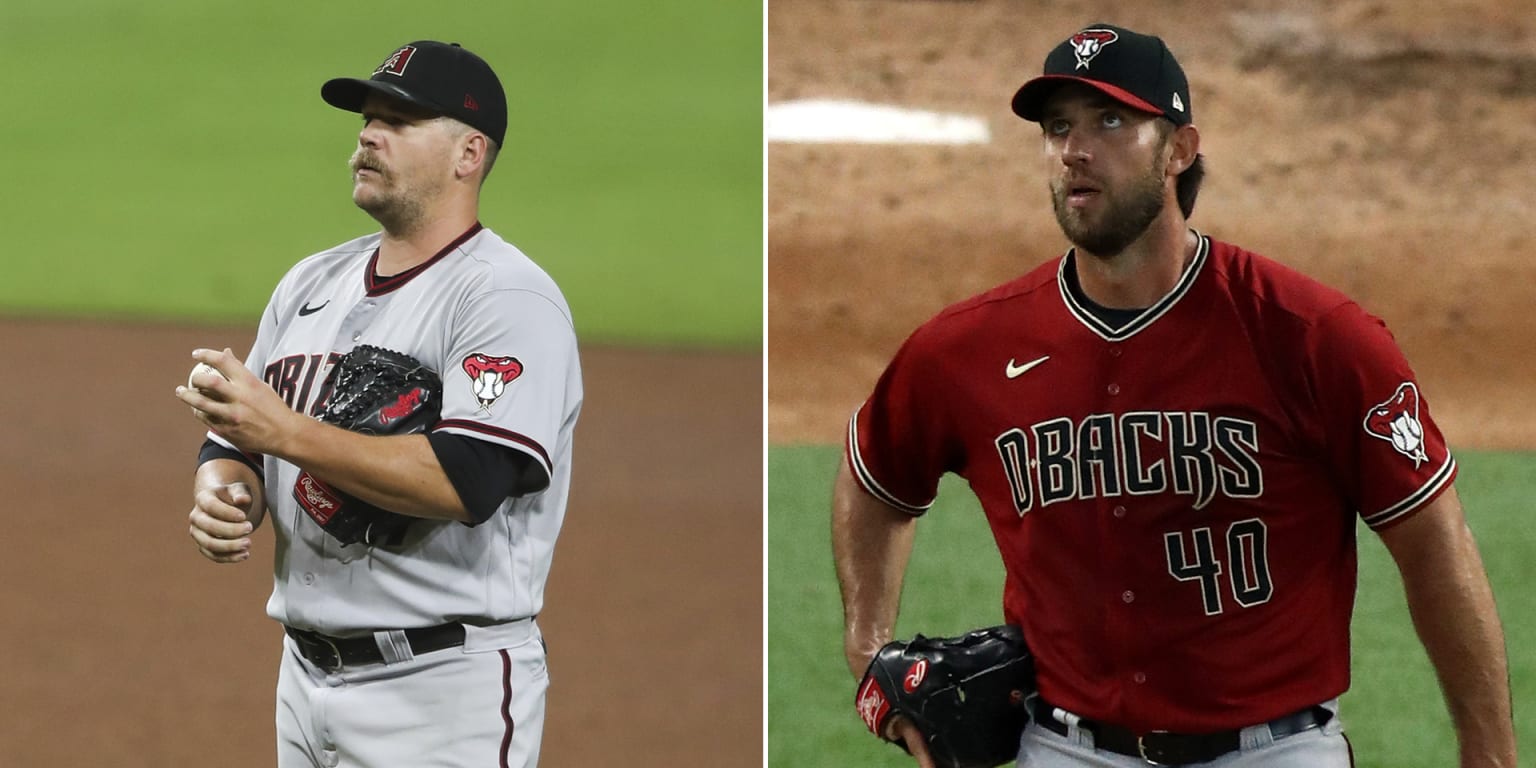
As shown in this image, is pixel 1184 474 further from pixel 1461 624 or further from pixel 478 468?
pixel 478 468

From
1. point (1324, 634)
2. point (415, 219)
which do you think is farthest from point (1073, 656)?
point (415, 219)

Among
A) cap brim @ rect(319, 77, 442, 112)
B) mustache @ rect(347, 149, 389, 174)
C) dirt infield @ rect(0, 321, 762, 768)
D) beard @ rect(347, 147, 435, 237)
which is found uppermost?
cap brim @ rect(319, 77, 442, 112)

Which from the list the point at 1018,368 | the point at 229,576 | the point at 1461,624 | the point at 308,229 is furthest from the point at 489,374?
the point at 308,229

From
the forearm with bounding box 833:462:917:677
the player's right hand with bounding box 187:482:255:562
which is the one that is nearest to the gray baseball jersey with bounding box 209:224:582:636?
the player's right hand with bounding box 187:482:255:562

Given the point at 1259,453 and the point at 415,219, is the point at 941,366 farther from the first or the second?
the point at 415,219

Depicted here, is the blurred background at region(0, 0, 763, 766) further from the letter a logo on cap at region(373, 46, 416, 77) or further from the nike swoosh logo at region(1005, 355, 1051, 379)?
the nike swoosh logo at region(1005, 355, 1051, 379)

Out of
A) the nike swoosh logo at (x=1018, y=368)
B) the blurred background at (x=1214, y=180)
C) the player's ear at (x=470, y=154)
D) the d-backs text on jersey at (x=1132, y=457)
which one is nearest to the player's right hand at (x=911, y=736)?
the d-backs text on jersey at (x=1132, y=457)
